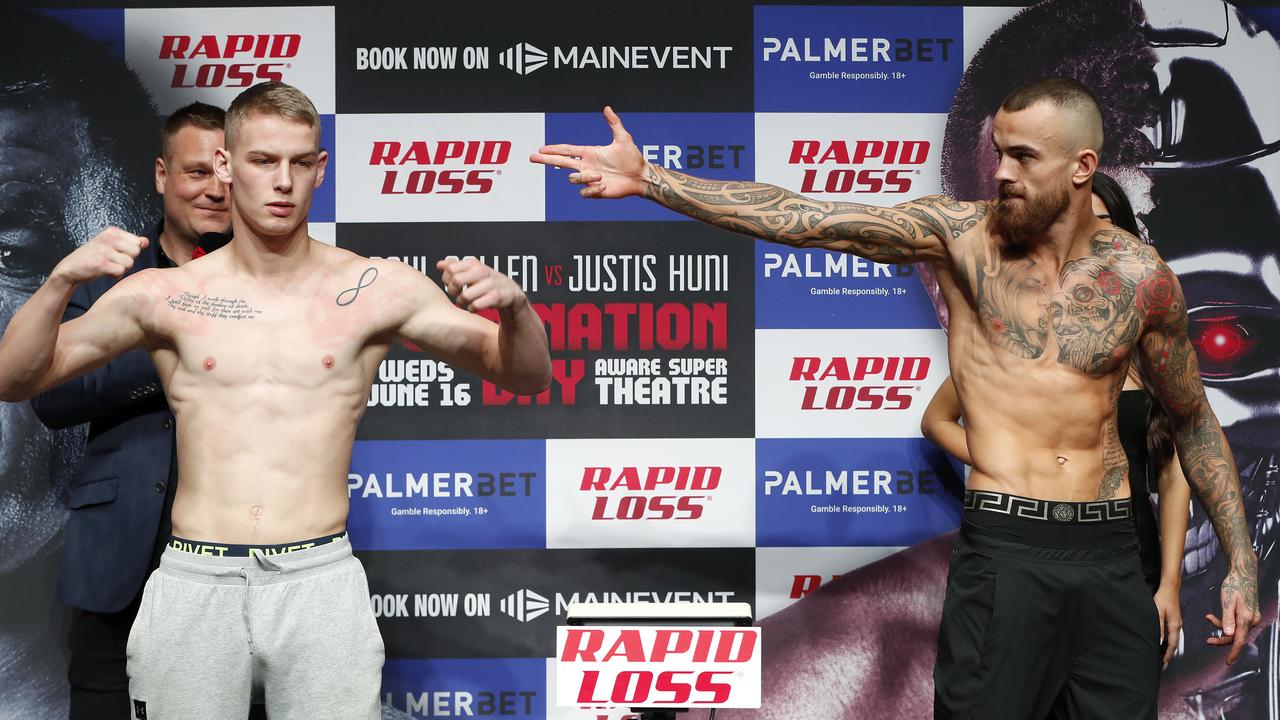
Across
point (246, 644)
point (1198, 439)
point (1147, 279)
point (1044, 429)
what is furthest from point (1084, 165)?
point (246, 644)

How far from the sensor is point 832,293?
11.5 ft

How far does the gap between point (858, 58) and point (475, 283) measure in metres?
1.94

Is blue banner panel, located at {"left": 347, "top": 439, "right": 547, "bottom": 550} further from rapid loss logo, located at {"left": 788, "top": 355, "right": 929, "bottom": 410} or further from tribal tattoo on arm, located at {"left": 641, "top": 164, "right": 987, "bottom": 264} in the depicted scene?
tribal tattoo on arm, located at {"left": 641, "top": 164, "right": 987, "bottom": 264}

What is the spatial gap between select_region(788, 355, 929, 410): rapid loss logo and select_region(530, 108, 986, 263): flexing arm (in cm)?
103

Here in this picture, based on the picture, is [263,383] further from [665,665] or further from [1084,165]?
[1084,165]

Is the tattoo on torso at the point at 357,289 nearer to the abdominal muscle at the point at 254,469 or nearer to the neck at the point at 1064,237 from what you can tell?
the abdominal muscle at the point at 254,469

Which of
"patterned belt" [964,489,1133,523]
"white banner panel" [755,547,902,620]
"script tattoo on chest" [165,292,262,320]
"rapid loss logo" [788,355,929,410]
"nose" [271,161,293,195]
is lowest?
"white banner panel" [755,547,902,620]

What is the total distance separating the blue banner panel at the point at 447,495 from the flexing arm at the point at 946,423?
1.15 meters

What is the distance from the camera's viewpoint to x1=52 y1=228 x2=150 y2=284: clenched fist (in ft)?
6.67

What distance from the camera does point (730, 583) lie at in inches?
138

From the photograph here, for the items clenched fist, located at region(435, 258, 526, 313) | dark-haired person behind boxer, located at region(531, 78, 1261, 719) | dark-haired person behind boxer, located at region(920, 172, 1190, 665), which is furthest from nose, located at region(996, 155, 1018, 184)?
clenched fist, located at region(435, 258, 526, 313)

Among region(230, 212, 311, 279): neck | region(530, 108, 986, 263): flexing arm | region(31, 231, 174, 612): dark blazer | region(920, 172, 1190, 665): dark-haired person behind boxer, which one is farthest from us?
region(920, 172, 1190, 665): dark-haired person behind boxer

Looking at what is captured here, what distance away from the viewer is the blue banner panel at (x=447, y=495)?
349 cm

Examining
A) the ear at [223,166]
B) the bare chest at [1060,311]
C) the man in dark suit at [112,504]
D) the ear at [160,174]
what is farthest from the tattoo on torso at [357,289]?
the bare chest at [1060,311]
